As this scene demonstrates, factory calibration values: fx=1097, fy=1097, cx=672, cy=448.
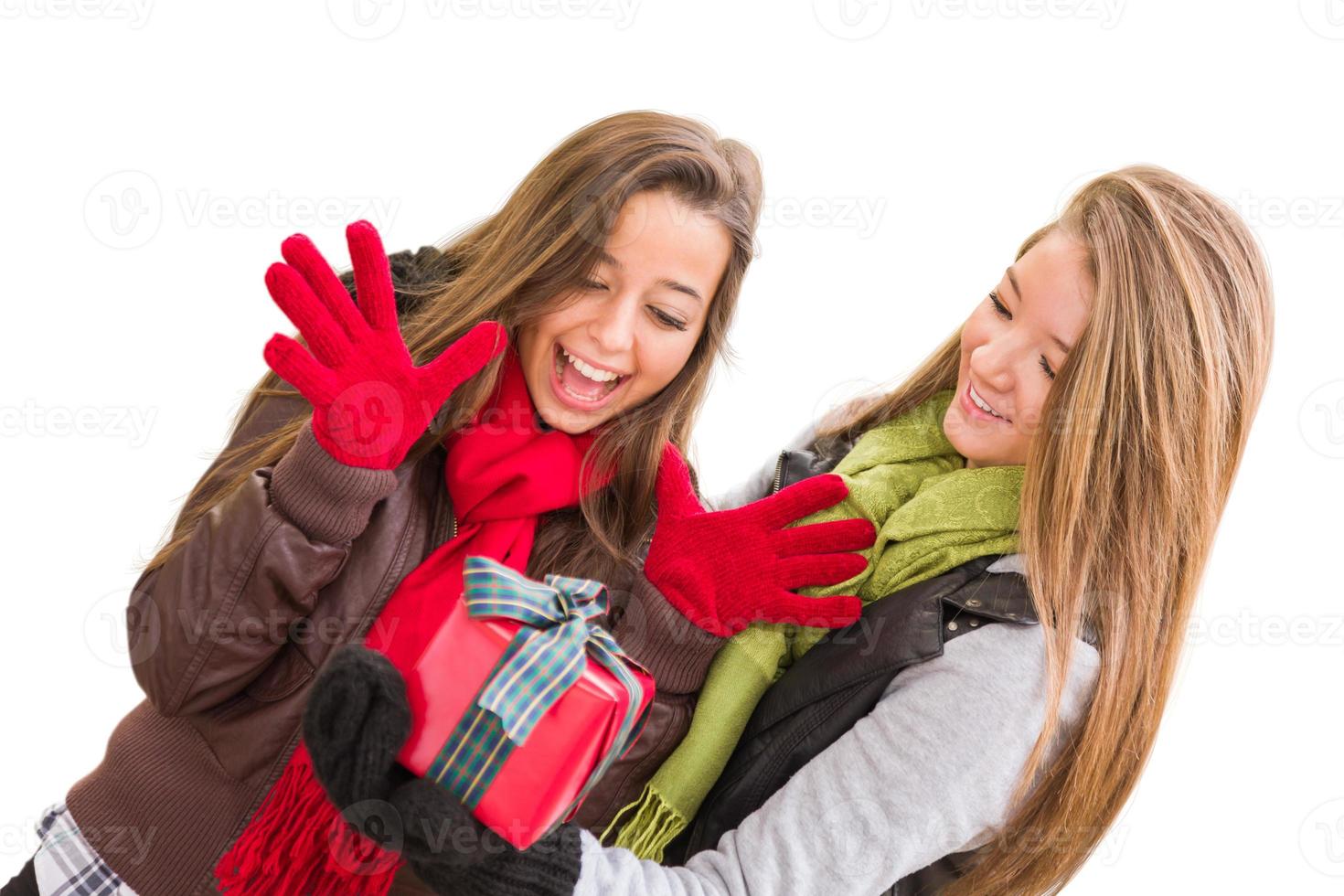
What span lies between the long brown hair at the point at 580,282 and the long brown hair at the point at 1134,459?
46 centimetres

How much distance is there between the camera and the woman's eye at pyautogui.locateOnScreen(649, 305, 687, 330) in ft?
4.62

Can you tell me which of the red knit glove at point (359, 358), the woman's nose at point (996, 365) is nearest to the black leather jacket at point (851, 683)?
the woman's nose at point (996, 365)

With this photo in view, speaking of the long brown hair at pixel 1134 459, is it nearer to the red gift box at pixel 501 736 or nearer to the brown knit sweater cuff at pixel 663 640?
the brown knit sweater cuff at pixel 663 640

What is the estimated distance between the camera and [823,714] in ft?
4.56

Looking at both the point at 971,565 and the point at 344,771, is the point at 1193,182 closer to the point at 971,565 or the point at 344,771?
the point at 971,565

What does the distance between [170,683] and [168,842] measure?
0.24 m

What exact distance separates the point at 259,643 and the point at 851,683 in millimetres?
721

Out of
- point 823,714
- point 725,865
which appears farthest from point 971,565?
point 725,865

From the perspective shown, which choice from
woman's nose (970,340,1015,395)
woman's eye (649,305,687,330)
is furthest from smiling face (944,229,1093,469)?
woman's eye (649,305,687,330)

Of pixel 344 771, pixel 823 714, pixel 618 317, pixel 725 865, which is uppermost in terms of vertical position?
pixel 618 317

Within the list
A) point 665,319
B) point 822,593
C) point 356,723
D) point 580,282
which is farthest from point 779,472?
point 356,723

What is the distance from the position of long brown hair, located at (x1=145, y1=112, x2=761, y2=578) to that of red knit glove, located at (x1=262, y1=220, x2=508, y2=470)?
0.51 feet

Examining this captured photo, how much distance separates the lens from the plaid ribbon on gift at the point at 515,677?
107 centimetres

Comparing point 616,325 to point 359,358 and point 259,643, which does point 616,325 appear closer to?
point 359,358
